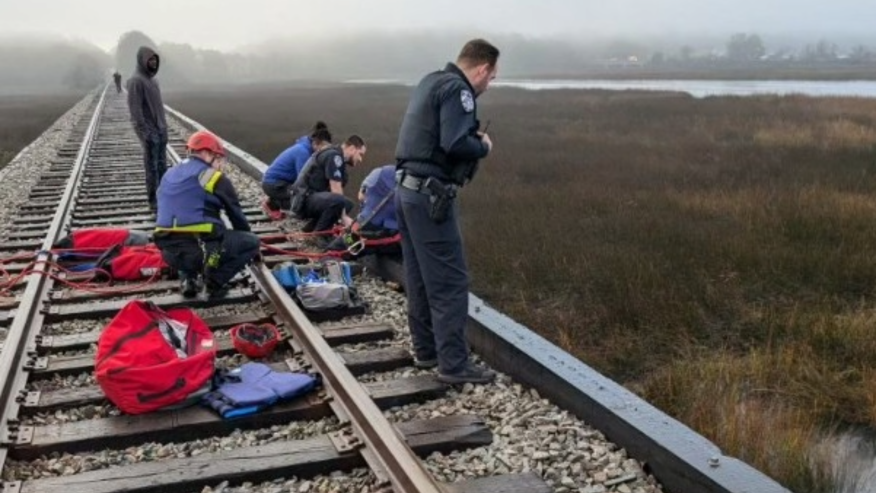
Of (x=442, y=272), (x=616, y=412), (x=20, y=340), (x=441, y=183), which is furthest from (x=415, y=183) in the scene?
(x=20, y=340)

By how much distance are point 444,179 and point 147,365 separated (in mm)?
1901

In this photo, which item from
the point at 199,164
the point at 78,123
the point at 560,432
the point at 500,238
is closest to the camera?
the point at 560,432

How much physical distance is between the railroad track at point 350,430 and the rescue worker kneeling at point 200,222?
2.15ft

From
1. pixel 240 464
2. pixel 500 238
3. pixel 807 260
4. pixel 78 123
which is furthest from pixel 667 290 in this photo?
pixel 78 123

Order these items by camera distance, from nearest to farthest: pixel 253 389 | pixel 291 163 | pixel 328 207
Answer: pixel 253 389 → pixel 328 207 → pixel 291 163

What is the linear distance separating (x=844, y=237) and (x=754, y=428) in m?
5.24

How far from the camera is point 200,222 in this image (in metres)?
6.72

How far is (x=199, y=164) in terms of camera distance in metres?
6.69

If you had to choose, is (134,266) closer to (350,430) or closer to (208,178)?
(208,178)

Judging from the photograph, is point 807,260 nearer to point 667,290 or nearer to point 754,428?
point 667,290

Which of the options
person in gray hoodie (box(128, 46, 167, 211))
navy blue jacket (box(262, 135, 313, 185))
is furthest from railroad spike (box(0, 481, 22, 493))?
person in gray hoodie (box(128, 46, 167, 211))

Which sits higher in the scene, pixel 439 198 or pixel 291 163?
pixel 439 198

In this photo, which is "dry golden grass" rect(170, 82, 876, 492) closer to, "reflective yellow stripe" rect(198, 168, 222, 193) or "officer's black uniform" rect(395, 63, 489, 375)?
"officer's black uniform" rect(395, 63, 489, 375)

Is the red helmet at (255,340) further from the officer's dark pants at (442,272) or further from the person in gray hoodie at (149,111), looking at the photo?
the person in gray hoodie at (149,111)
